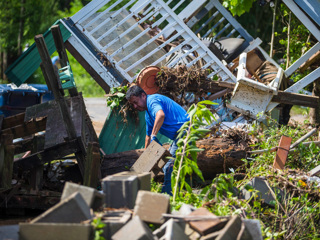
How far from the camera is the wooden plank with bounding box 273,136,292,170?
6.39 metres

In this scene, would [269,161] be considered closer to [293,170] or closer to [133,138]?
[293,170]

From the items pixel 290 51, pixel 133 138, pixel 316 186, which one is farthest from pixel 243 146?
pixel 290 51

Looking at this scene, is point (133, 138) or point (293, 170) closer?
point (293, 170)

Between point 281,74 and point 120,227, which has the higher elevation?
point 120,227

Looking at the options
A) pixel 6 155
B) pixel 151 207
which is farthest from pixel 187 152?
pixel 6 155

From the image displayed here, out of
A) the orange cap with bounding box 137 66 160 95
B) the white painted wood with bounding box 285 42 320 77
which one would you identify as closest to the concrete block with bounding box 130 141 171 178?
the orange cap with bounding box 137 66 160 95

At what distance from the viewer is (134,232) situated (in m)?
3.88

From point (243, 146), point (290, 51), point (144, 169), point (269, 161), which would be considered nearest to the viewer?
point (144, 169)

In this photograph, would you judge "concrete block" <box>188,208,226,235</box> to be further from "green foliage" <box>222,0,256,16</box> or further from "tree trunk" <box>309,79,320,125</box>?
"green foliage" <box>222,0,256,16</box>

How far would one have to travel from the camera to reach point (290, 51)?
10750mm

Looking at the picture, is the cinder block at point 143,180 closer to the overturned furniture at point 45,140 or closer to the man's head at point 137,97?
the overturned furniture at point 45,140

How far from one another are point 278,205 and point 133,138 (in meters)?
3.90

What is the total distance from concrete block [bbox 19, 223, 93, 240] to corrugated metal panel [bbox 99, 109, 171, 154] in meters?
4.99

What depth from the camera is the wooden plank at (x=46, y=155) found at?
6191 millimetres
